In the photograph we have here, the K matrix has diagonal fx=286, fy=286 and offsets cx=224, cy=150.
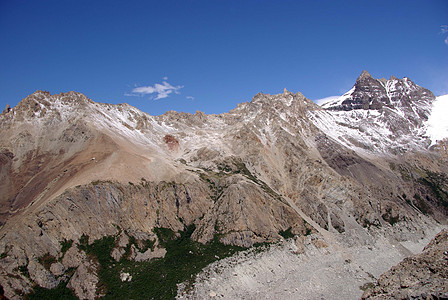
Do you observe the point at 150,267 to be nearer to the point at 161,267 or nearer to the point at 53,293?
the point at 161,267

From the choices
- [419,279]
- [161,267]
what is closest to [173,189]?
[161,267]

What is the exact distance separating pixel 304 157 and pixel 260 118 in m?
43.0

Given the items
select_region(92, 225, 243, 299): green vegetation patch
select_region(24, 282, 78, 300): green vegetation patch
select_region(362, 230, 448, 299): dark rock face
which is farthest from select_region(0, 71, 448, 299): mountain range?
select_region(362, 230, 448, 299): dark rock face

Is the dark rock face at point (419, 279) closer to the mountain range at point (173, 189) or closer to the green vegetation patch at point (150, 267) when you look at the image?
the mountain range at point (173, 189)

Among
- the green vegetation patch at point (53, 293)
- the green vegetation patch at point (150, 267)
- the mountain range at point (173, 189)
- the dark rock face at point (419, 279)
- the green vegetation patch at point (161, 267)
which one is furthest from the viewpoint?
the mountain range at point (173, 189)

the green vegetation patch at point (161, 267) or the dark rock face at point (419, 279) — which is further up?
the dark rock face at point (419, 279)

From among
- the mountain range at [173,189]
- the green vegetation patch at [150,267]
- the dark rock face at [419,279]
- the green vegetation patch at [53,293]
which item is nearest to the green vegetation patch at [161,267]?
the green vegetation patch at [150,267]

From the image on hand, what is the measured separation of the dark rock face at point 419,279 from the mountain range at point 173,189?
4367 cm

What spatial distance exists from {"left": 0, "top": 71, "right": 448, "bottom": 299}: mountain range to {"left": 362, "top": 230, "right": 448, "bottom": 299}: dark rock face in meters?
43.7

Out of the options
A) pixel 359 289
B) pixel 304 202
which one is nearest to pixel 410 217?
pixel 304 202

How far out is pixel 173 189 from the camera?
94.4m

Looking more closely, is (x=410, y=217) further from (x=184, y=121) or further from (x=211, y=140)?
(x=184, y=121)

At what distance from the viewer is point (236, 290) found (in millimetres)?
64938

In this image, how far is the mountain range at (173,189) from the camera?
6322cm
